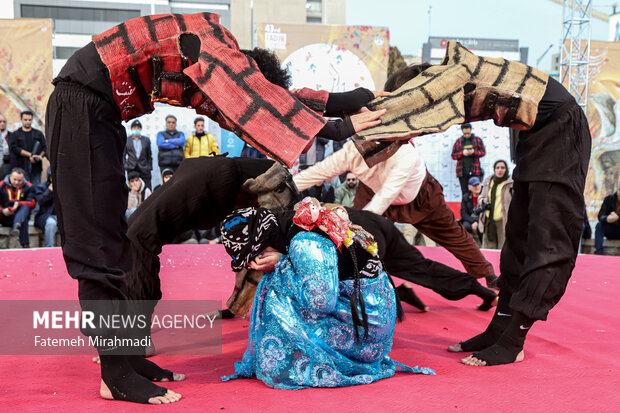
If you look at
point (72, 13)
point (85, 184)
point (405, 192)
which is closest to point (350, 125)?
point (85, 184)

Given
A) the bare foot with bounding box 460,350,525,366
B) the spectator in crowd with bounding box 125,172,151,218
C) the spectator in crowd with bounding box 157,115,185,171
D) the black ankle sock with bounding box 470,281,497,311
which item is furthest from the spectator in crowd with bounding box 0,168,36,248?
the bare foot with bounding box 460,350,525,366

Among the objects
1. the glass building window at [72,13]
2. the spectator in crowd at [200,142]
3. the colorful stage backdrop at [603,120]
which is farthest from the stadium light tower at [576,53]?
the glass building window at [72,13]

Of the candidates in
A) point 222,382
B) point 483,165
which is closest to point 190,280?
point 222,382

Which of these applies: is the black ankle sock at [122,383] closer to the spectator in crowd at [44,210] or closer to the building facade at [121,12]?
the spectator in crowd at [44,210]

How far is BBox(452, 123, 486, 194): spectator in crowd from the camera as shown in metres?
8.44

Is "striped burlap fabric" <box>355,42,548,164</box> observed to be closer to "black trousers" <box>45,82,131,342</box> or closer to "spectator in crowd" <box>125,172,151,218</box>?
"black trousers" <box>45,82,131,342</box>

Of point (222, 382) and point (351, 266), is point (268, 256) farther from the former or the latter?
point (222, 382)

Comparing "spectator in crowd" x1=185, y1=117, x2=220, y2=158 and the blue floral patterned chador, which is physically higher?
"spectator in crowd" x1=185, y1=117, x2=220, y2=158

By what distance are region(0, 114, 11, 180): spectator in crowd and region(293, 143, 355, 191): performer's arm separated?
5.59 metres

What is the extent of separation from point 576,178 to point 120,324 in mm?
2049

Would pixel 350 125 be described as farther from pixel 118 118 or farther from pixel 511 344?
pixel 511 344

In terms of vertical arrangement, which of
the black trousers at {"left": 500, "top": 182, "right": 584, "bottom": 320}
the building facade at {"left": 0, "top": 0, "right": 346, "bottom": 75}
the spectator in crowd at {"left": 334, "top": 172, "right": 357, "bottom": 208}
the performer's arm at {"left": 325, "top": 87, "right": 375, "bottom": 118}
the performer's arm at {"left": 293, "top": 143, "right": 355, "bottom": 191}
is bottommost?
the spectator in crowd at {"left": 334, "top": 172, "right": 357, "bottom": 208}

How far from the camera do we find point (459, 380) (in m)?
2.42

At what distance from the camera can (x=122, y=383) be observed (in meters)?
2.14
